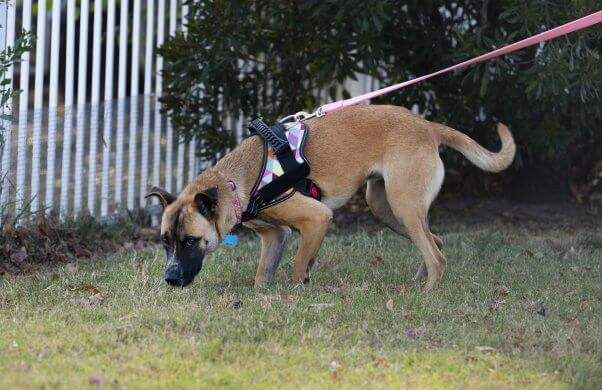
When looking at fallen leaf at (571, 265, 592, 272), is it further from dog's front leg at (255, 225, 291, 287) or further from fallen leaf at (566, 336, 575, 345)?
dog's front leg at (255, 225, 291, 287)

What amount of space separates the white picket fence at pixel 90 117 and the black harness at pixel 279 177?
2217 millimetres

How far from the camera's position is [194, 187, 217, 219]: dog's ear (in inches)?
234

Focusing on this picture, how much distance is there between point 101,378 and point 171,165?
5.60 metres

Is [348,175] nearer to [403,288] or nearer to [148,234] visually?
[403,288]

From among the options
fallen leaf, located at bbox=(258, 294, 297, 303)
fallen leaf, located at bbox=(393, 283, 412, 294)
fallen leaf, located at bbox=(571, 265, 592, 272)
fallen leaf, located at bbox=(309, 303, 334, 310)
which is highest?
fallen leaf, located at bbox=(309, 303, 334, 310)

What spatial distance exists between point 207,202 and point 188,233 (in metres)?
0.24

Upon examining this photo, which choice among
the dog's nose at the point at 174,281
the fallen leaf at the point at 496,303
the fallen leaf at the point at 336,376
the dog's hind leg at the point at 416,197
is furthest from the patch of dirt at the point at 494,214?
the fallen leaf at the point at 336,376

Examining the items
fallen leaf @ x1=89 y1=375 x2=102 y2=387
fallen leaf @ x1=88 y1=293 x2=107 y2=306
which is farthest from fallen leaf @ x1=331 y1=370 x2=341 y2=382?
fallen leaf @ x1=88 y1=293 x2=107 y2=306

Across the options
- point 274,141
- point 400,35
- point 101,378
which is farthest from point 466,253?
point 101,378

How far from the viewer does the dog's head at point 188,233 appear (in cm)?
586

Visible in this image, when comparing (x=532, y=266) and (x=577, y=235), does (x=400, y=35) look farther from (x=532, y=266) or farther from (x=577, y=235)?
(x=532, y=266)

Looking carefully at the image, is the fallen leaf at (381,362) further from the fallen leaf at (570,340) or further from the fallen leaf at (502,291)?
the fallen leaf at (502,291)

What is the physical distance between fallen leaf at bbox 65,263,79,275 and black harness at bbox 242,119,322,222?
4.52 ft

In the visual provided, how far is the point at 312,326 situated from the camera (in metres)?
5.23
